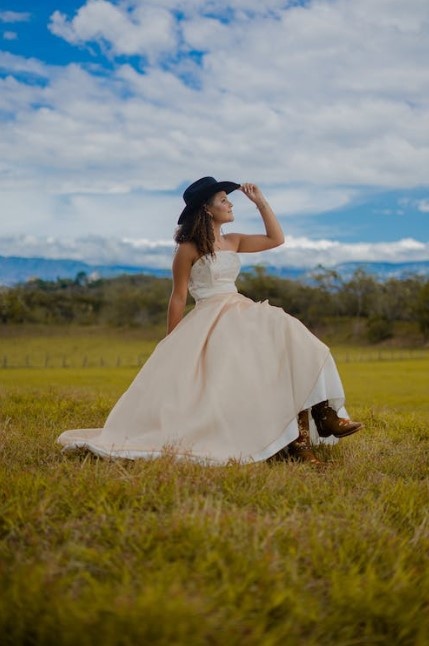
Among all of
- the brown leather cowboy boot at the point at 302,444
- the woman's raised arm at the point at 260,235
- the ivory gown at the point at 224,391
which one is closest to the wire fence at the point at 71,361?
the woman's raised arm at the point at 260,235

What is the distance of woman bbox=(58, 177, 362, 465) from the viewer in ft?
20.2

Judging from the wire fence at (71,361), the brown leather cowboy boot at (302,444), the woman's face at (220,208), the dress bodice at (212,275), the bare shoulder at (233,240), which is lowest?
the wire fence at (71,361)

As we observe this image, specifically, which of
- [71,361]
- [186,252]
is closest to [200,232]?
[186,252]

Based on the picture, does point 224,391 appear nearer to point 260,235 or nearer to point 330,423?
point 330,423

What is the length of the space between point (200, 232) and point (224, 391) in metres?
1.69

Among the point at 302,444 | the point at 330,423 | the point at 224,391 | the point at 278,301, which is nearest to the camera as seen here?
the point at 224,391

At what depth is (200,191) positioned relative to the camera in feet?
23.0

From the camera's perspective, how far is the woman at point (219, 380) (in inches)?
243

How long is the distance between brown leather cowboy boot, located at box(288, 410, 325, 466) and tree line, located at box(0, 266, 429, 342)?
3338 inches

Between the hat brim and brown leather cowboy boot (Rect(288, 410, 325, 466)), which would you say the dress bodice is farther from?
brown leather cowboy boot (Rect(288, 410, 325, 466))

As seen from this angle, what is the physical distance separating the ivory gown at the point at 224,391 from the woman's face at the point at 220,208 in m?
0.91

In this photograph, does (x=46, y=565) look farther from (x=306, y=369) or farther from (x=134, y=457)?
(x=306, y=369)

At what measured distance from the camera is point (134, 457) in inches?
235

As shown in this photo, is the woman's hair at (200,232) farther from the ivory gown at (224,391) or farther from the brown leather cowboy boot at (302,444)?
the brown leather cowboy boot at (302,444)
